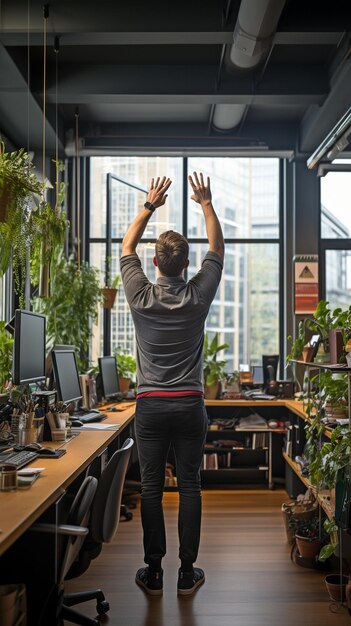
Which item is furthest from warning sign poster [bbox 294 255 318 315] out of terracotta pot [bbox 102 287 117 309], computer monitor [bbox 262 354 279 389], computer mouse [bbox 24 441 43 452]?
computer mouse [bbox 24 441 43 452]

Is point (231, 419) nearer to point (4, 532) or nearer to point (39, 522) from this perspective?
point (39, 522)

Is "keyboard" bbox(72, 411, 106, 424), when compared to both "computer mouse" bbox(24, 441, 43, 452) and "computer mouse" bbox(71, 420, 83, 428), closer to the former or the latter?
"computer mouse" bbox(71, 420, 83, 428)

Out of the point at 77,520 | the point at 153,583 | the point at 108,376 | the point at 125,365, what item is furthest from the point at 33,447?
the point at 125,365

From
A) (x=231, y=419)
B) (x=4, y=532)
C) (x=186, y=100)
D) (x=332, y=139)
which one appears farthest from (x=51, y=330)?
(x=4, y=532)

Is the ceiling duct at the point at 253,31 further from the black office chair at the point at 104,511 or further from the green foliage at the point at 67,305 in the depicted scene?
the black office chair at the point at 104,511

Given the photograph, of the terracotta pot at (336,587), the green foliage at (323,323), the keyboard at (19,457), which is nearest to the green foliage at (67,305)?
the green foliage at (323,323)

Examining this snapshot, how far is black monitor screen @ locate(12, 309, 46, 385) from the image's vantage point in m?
3.57

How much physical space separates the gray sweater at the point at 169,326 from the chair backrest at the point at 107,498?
61 centimetres

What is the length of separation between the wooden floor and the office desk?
75cm

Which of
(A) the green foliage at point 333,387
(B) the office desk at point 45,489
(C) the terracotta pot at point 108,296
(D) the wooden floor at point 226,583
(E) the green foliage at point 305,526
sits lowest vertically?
(D) the wooden floor at point 226,583

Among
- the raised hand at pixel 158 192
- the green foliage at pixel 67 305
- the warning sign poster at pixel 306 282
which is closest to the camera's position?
the raised hand at pixel 158 192

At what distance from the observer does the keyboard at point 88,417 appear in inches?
178

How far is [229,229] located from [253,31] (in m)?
3.45

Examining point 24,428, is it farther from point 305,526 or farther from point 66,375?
point 305,526
